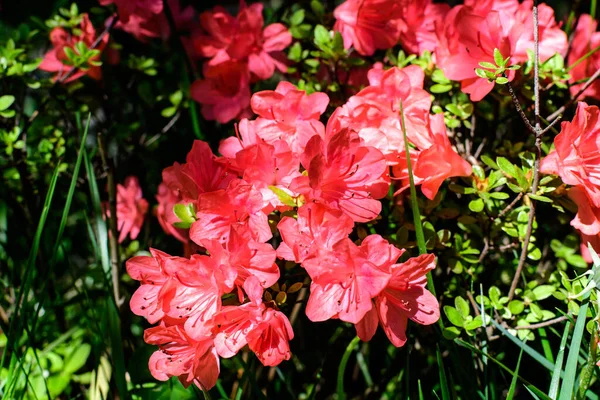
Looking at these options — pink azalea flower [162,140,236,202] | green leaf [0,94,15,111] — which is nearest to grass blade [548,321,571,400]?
pink azalea flower [162,140,236,202]

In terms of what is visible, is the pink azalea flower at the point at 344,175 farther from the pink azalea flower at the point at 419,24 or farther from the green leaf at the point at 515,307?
the pink azalea flower at the point at 419,24

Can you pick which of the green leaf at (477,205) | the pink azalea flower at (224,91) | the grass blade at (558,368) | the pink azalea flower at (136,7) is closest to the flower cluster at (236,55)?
the pink azalea flower at (224,91)

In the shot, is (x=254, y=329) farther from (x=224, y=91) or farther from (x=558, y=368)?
(x=224, y=91)

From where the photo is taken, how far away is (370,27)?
4.50 ft

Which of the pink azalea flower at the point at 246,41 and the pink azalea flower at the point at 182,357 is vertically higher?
the pink azalea flower at the point at 246,41

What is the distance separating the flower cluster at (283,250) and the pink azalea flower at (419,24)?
14.6 inches

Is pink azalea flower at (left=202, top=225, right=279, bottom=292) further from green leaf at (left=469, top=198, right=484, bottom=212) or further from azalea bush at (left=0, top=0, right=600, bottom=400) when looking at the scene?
green leaf at (left=469, top=198, right=484, bottom=212)

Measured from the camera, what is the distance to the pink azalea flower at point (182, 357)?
990mm

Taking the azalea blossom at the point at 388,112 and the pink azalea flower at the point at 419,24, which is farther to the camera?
the pink azalea flower at the point at 419,24

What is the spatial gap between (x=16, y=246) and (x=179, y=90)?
→ 2.29ft

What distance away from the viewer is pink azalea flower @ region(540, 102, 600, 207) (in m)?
1.00

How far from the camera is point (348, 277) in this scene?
3.12 feet

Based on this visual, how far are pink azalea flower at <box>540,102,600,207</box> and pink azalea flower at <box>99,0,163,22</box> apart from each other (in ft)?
3.29

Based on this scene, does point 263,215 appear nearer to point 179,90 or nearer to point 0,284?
point 179,90
